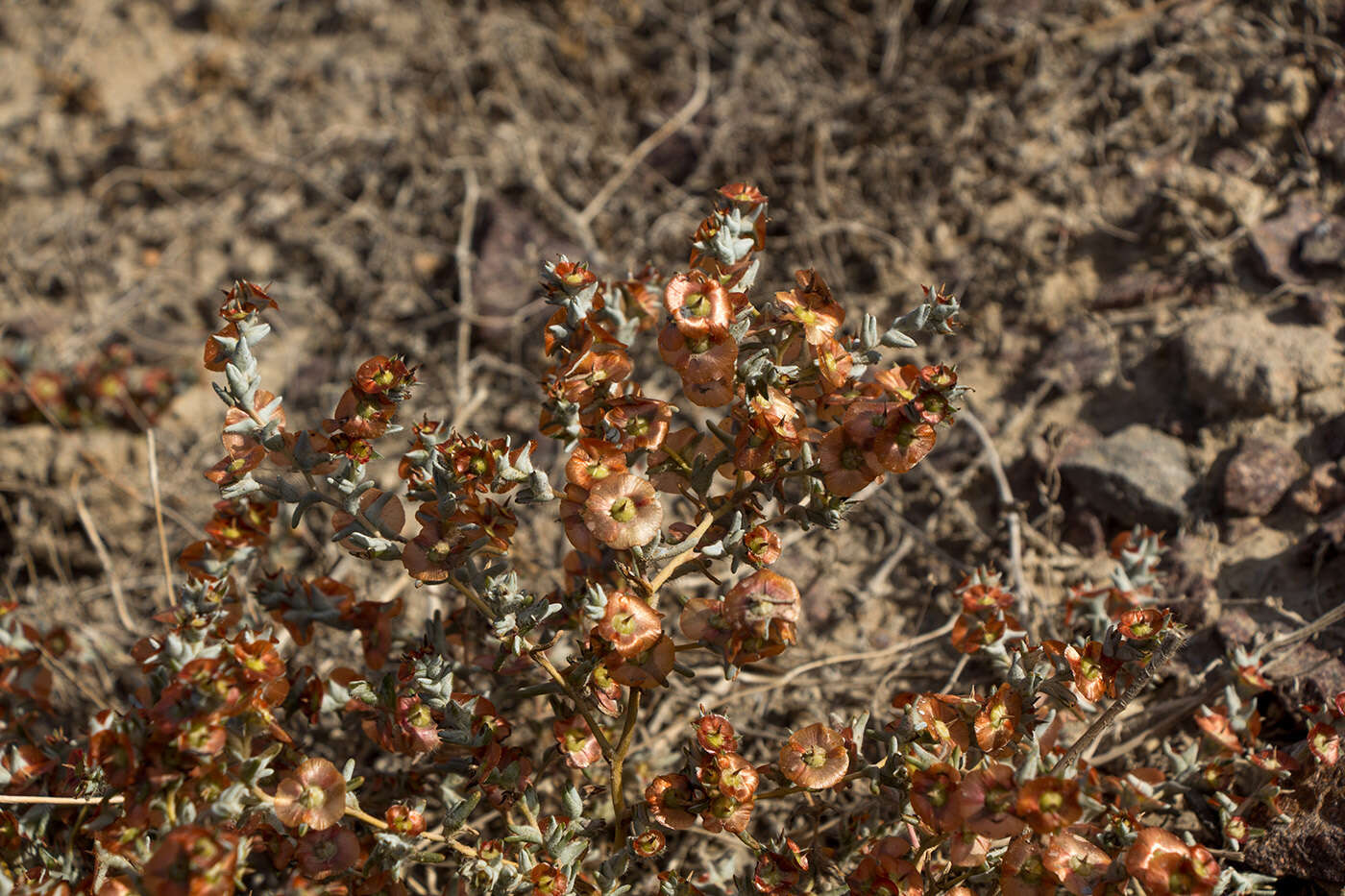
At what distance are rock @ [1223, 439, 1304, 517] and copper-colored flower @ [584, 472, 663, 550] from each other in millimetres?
1935

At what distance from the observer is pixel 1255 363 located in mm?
2953

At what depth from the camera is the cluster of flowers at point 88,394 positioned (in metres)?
4.11

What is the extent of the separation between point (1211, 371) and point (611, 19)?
3.18 metres

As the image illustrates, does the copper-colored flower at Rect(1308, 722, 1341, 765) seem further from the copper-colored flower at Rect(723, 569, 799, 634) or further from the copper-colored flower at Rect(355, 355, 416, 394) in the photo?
the copper-colored flower at Rect(355, 355, 416, 394)

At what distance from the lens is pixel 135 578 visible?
11.5ft

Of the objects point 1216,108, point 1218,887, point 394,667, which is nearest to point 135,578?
point 394,667

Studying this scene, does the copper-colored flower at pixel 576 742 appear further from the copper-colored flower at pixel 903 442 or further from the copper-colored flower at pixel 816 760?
the copper-colored flower at pixel 903 442

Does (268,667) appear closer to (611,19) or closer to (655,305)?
(655,305)

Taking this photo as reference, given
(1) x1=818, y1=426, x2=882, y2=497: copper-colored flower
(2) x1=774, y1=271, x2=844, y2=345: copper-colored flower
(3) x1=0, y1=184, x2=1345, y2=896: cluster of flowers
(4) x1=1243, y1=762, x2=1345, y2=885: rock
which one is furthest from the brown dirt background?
(2) x1=774, y1=271, x2=844, y2=345: copper-colored flower

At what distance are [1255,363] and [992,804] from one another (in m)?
1.97

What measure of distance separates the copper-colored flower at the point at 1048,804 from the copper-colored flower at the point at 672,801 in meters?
0.65

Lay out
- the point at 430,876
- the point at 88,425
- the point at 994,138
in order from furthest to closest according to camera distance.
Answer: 1. the point at 88,425
2. the point at 994,138
3. the point at 430,876

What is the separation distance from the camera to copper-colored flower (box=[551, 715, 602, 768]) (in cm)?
211

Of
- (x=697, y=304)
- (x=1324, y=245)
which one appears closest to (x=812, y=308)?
(x=697, y=304)
